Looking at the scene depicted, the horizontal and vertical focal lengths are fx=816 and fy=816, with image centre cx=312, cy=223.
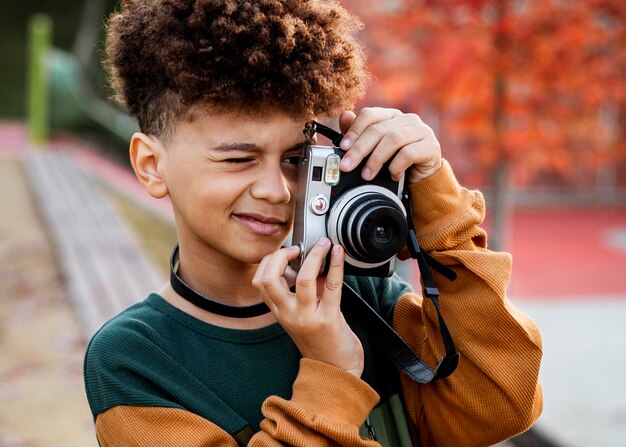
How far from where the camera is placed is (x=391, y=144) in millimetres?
1419

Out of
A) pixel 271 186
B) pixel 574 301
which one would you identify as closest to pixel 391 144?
pixel 271 186

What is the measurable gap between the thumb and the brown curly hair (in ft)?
0.05

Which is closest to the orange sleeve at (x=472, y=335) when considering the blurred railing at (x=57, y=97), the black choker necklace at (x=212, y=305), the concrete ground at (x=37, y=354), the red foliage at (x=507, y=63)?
the black choker necklace at (x=212, y=305)

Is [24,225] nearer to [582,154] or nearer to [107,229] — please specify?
[107,229]

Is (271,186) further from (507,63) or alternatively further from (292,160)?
(507,63)

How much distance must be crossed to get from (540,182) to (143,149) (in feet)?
46.0

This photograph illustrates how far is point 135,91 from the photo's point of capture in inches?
59.4

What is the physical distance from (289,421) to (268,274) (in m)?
0.24

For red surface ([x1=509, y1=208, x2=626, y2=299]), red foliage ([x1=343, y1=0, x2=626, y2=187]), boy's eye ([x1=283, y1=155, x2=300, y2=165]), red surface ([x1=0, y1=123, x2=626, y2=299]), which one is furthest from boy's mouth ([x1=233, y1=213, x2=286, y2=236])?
red surface ([x1=509, y1=208, x2=626, y2=299])

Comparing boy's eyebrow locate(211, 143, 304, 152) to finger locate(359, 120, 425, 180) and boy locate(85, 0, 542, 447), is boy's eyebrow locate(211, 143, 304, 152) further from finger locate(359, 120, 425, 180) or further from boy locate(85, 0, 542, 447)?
finger locate(359, 120, 425, 180)

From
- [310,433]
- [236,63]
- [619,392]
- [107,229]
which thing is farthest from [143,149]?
[107,229]

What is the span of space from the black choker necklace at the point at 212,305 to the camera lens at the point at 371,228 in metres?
0.24

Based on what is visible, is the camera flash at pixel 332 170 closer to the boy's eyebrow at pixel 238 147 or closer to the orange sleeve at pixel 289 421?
the boy's eyebrow at pixel 238 147

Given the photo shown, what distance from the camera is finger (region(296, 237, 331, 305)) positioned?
4.36ft
